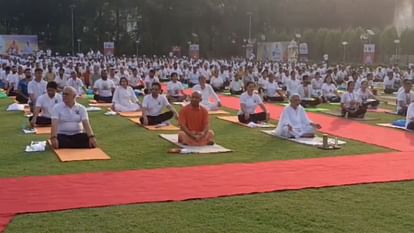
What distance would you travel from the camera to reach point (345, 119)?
13.3 metres

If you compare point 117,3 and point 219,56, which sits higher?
point 117,3

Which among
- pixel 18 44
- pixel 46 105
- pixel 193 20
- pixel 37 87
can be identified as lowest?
pixel 46 105

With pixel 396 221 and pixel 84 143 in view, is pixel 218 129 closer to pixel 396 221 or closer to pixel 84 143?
pixel 84 143

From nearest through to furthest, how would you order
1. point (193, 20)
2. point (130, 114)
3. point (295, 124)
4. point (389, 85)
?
point (295, 124), point (130, 114), point (389, 85), point (193, 20)

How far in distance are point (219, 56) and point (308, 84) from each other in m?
38.6

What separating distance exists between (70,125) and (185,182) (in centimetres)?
282

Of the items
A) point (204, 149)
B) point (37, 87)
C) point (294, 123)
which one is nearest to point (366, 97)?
point (294, 123)

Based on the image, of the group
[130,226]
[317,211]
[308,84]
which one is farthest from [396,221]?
[308,84]

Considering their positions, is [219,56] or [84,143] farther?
[219,56]

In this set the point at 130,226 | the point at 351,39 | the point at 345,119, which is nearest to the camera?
the point at 130,226

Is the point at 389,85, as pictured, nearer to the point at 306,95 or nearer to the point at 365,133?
the point at 306,95

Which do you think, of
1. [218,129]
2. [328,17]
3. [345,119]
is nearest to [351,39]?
[328,17]

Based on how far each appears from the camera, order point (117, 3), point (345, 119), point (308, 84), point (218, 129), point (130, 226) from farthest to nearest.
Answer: point (117, 3) → point (308, 84) → point (345, 119) → point (218, 129) → point (130, 226)

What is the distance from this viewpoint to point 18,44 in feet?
164
